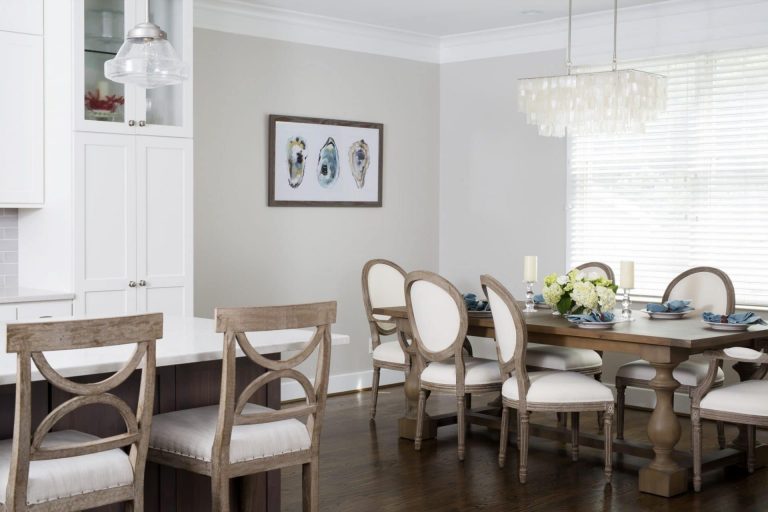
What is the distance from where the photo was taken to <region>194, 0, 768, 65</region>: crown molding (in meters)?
5.88

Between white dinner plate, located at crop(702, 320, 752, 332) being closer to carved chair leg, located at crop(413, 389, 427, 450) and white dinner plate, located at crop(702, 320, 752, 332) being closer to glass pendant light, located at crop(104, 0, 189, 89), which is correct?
carved chair leg, located at crop(413, 389, 427, 450)

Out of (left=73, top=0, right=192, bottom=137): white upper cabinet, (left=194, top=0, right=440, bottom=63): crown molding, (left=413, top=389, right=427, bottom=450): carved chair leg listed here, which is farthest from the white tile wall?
(left=413, top=389, right=427, bottom=450): carved chair leg

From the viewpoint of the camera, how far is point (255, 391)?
9.99ft

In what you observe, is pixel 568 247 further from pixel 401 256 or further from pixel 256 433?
pixel 256 433

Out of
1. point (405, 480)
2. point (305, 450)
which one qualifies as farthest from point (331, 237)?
point (305, 450)

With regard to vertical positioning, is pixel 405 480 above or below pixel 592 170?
below

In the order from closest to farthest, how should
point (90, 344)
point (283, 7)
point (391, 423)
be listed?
point (90, 344), point (391, 423), point (283, 7)

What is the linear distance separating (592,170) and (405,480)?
291cm

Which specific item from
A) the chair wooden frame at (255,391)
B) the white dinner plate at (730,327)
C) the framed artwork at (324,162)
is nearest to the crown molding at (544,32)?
the framed artwork at (324,162)

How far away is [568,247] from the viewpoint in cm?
671

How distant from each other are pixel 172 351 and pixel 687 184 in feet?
13.3

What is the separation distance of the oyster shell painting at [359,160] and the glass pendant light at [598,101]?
1.88 m

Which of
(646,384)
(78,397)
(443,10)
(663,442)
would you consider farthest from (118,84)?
(663,442)

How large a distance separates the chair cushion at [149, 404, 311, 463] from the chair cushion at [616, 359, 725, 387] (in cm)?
245
